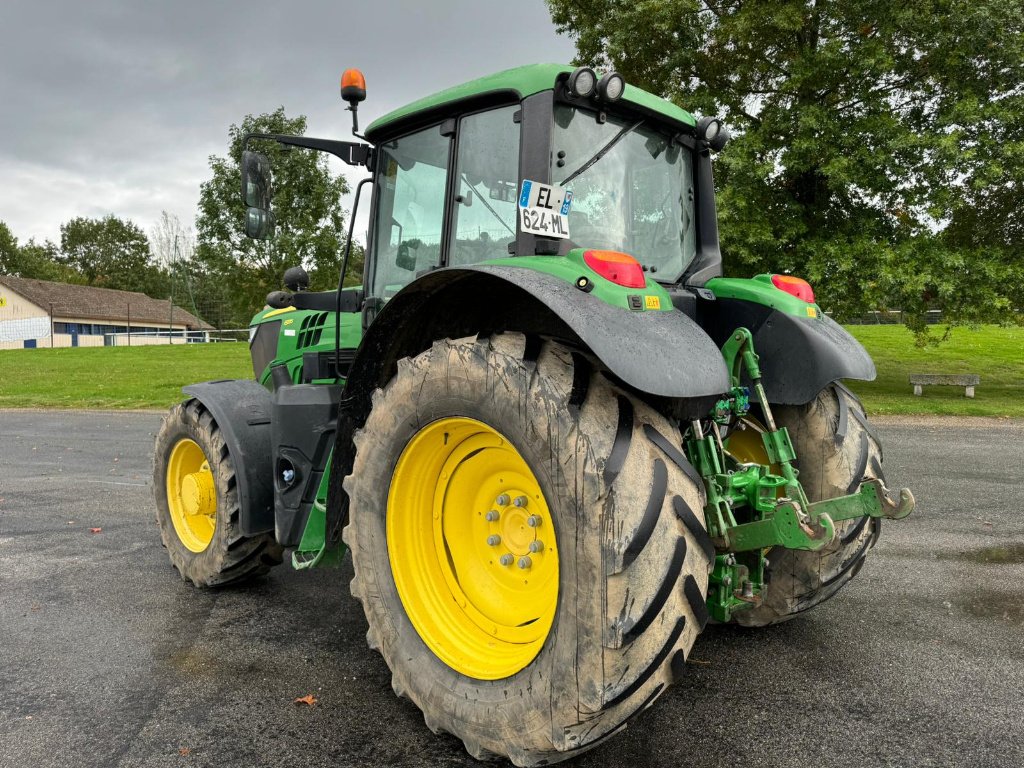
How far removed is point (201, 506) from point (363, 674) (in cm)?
162

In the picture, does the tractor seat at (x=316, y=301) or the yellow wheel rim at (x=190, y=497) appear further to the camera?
the yellow wheel rim at (x=190, y=497)

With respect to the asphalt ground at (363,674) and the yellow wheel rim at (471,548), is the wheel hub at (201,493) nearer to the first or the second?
the asphalt ground at (363,674)

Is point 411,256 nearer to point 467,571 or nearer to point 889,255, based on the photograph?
point 467,571

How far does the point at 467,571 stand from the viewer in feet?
8.95

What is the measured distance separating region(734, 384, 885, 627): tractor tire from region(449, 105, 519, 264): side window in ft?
4.86

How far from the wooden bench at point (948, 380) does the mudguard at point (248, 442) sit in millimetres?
14224

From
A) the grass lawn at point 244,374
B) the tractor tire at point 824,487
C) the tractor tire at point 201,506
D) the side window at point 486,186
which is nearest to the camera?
the side window at point 486,186

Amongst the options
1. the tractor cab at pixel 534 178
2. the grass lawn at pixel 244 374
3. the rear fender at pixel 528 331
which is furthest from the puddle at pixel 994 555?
the grass lawn at pixel 244 374

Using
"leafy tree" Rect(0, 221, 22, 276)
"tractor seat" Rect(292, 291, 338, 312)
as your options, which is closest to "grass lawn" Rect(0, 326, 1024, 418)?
→ "tractor seat" Rect(292, 291, 338, 312)

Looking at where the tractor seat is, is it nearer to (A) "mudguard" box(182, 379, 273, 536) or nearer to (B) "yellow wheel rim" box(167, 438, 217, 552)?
(A) "mudguard" box(182, 379, 273, 536)

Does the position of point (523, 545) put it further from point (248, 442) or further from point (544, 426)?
point (248, 442)

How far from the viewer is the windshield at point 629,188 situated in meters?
2.81

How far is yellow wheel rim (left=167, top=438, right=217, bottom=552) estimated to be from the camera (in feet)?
13.4

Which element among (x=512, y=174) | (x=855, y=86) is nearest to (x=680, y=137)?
(x=512, y=174)
